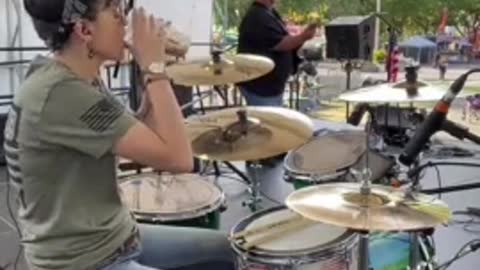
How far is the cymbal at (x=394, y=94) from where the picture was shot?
6.59ft

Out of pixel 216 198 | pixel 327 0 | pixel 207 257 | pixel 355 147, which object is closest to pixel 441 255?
pixel 355 147

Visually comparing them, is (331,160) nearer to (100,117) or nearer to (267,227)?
(267,227)

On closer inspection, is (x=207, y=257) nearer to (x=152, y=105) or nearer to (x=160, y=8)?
(x=152, y=105)

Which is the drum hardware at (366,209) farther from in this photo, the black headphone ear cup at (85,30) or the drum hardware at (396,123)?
the drum hardware at (396,123)

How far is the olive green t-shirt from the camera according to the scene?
3.96 feet

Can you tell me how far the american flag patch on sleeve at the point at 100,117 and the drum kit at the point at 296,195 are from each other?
0.45 metres

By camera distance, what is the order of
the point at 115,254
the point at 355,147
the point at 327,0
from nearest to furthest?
1. the point at 115,254
2. the point at 355,147
3. the point at 327,0

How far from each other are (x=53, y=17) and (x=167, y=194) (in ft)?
3.65

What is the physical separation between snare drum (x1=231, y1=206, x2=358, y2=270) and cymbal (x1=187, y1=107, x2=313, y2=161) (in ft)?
1.93

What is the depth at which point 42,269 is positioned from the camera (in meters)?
1.31

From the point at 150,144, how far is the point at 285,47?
274 centimetres

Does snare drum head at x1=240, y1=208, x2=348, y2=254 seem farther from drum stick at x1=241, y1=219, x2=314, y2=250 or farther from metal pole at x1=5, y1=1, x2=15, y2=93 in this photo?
metal pole at x1=5, y1=1, x2=15, y2=93

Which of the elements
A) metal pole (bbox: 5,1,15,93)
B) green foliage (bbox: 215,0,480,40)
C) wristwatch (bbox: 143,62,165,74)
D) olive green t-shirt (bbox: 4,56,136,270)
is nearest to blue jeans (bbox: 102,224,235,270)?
olive green t-shirt (bbox: 4,56,136,270)

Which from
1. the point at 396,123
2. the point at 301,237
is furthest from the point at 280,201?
the point at 301,237
